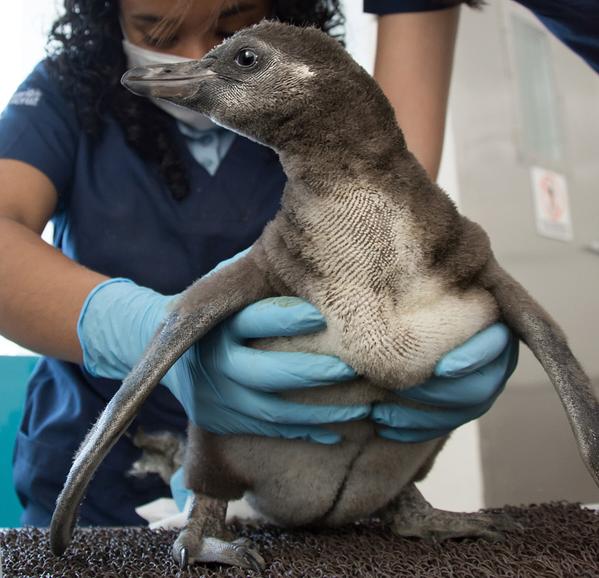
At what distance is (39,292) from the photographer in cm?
110

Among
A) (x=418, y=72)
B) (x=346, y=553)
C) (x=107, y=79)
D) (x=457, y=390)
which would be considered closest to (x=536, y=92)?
(x=418, y=72)

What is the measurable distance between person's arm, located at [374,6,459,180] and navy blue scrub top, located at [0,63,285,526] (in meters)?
0.27

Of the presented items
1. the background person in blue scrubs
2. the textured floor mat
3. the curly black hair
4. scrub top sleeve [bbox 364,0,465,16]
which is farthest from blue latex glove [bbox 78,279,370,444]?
scrub top sleeve [bbox 364,0,465,16]

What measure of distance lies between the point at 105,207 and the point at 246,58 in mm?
578

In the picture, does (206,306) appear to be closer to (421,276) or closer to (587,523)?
(421,276)

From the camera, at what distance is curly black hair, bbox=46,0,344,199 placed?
137 centimetres

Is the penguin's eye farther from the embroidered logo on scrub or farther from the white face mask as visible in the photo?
the embroidered logo on scrub

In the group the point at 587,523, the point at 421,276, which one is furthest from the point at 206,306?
A: the point at 587,523

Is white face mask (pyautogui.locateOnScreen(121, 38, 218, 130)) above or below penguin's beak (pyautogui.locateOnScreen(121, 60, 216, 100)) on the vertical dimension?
below

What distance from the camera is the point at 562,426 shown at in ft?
7.28

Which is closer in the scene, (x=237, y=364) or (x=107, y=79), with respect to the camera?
(x=237, y=364)

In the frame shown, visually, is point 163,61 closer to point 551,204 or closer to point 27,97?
point 27,97

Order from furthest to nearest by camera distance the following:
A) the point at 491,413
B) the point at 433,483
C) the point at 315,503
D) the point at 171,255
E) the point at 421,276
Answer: the point at 491,413 < the point at 433,483 < the point at 171,255 < the point at 315,503 < the point at 421,276

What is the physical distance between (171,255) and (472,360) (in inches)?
26.4
